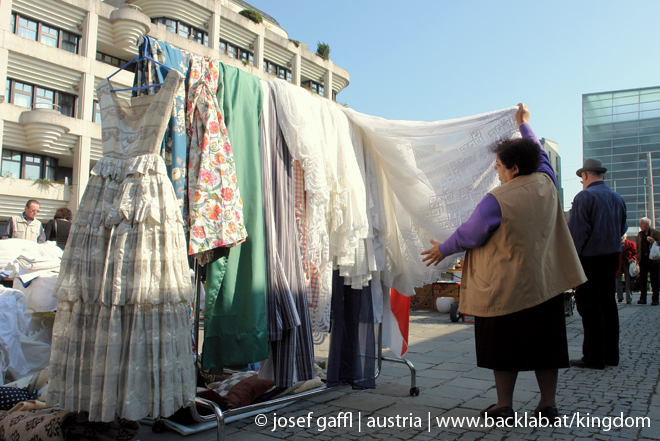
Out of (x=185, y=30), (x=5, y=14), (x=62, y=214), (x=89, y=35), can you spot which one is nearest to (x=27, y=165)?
(x=5, y=14)

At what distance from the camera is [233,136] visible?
8.87 ft

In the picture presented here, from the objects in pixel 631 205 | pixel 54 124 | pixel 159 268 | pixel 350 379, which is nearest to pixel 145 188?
pixel 159 268

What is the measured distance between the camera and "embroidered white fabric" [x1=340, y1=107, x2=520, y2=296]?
11.0 feet

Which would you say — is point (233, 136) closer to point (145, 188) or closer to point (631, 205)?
point (145, 188)

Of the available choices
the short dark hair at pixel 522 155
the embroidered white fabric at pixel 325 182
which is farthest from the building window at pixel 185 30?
the short dark hair at pixel 522 155

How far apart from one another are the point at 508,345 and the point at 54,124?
22130 mm

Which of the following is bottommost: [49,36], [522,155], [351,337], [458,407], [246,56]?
[458,407]

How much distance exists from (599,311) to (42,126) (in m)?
22.2

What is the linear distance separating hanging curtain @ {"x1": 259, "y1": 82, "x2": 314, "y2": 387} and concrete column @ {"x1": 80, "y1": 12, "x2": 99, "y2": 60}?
21963 millimetres

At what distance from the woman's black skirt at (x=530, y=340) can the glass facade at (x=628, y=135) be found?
1885 inches

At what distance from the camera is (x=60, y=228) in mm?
6129

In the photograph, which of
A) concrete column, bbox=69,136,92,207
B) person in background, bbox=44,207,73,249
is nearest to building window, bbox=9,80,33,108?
concrete column, bbox=69,136,92,207

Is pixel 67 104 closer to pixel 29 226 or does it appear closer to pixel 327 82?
pixel 29 226

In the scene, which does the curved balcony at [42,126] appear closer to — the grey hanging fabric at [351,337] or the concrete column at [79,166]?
the concrete column at [79,166]
